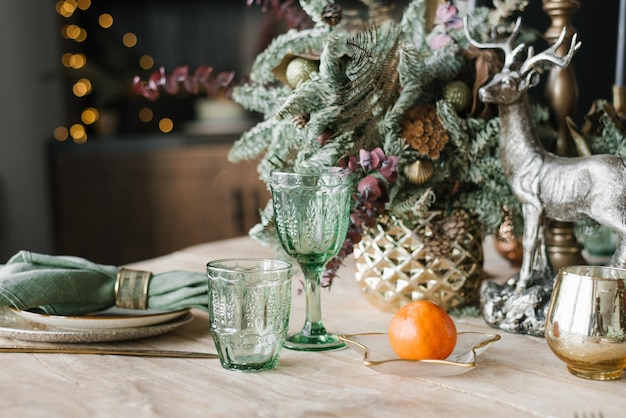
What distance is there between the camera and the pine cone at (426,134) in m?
1.01

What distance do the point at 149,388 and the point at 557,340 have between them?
43cm

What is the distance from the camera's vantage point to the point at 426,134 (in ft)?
3.33

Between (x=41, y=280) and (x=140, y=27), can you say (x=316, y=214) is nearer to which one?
(x=41, y=280)

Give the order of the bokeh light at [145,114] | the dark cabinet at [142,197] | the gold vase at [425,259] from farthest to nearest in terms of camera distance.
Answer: the bokeh light at [145,114] < the dark cabinet at [142,197] < the gold vase at [425,259]

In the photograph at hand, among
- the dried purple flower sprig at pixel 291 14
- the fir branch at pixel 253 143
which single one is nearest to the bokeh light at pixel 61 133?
the dried purple flower sprig at pixel 291 14

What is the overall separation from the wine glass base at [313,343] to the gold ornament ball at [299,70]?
1.13 ft

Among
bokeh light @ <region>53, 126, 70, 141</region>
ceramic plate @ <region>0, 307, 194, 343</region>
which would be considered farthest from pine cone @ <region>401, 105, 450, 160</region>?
bokeh light @ <region>53, 126, 70, 141</region>

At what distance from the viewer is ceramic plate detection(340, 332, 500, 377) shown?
786mm

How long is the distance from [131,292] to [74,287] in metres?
0.07

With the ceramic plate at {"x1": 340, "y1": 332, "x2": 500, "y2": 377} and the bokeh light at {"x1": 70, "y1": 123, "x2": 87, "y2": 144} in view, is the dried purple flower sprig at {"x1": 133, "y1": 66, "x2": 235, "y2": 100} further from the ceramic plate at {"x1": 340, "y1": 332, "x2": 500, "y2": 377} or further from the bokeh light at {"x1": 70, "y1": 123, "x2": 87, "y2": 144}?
the bokeh light at {"x1": 70, "y1": 123, "x2": 87, "y2": 144}

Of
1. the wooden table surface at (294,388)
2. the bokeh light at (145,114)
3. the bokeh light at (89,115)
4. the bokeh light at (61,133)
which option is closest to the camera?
the wooden table surface at (294,388)

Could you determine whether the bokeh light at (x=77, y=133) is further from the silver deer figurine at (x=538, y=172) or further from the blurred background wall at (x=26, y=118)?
the silver deer figurine at (x=538, y=172)

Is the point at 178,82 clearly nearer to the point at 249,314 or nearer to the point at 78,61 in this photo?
the point at 249,314

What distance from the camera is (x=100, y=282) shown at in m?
1.02
